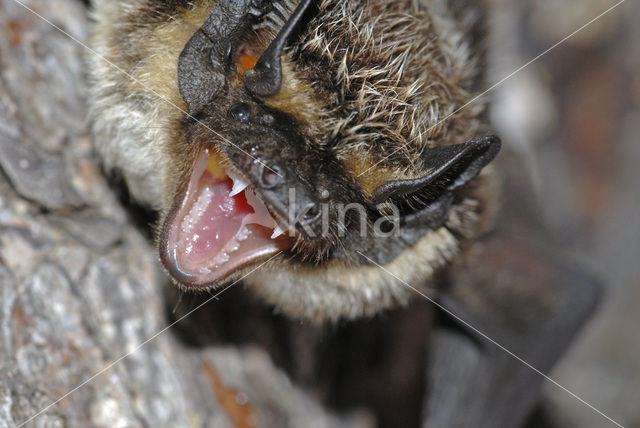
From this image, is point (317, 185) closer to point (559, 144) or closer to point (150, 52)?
point (150, 52)

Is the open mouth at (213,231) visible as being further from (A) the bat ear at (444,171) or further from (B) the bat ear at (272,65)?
(A) the bat ear at (444,171)

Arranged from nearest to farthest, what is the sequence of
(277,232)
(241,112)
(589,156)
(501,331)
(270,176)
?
(270,176) → (241,112) → (277,232) → (501,331) → (589,156)

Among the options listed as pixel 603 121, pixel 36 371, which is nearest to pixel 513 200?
pixel 603 121

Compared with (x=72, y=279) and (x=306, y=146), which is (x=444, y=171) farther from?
(x=72, y=279)

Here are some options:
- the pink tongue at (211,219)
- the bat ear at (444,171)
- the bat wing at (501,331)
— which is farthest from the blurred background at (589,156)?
the pink tongue at (211,219)

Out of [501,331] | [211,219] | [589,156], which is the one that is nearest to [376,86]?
[211,219]
